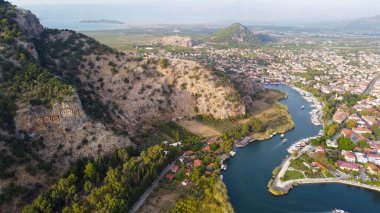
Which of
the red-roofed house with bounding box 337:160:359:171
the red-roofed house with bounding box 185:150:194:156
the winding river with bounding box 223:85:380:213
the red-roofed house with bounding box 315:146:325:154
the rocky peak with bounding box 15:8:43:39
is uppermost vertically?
the rocky peak with bounding box 15:8:43:39

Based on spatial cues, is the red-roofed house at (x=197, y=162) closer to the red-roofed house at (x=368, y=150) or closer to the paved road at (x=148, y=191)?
the paved road at (x=148, y=191)

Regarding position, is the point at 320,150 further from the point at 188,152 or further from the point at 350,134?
the point at 188,152

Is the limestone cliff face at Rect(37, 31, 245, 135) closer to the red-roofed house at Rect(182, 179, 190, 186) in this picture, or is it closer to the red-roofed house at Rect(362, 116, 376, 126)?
the red-roofed house at Rect(182, 179, 190, 186)

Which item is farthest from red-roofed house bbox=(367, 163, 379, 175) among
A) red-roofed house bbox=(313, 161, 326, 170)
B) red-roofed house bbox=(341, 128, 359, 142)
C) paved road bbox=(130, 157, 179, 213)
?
paved road bbox=(130, 157, 179, 213)

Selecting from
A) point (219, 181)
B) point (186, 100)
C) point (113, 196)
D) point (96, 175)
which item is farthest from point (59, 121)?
point (186, 100)

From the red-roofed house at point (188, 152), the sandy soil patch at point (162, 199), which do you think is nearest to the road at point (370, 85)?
the red-roofed house at point (188, 152)

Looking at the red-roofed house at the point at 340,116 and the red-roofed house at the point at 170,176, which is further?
the red-roofed house at the point at 340,116

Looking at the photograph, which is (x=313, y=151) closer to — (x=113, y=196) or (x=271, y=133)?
(x=271, y=133)
